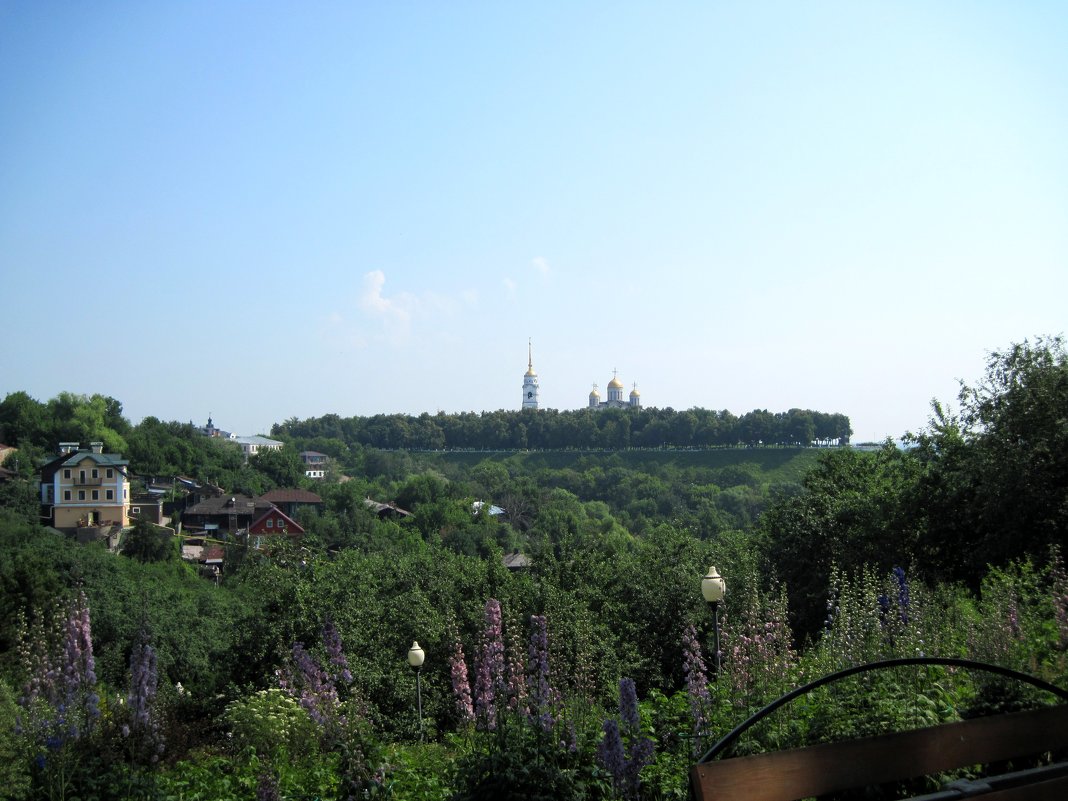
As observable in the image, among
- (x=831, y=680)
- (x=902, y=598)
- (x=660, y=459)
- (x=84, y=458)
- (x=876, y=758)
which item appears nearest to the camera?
(x=876, y=758)

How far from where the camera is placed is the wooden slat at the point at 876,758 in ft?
8.57

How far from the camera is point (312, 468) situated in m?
113

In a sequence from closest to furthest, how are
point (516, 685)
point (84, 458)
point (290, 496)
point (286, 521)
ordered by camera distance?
point (516, 685)
point (84, 458)
point (286, 521)
point (290, 496)

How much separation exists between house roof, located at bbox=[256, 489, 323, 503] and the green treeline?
45266 mm

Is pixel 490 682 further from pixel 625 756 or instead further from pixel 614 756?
pixel 614 756

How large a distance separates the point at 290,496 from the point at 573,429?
5228cm

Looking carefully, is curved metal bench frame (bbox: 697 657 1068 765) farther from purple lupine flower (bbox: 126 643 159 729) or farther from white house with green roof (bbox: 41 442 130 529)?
white house with green roof (bbox: 41 442 130 529)

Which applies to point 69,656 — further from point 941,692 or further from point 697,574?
point 697,574

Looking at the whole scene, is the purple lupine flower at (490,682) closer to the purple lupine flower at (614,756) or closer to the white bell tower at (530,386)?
the purple lupine flower at (614,756)

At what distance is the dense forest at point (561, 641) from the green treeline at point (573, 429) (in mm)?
82586

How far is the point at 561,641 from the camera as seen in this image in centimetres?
1190

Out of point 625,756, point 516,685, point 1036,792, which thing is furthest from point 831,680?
point 516,685

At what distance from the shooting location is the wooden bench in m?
2.63

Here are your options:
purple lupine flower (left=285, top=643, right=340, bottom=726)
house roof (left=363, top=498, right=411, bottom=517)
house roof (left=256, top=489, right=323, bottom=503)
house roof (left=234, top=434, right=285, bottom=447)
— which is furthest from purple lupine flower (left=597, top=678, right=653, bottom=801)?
house roof (left=234, top=434, right=285, bottom=447)
